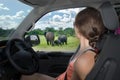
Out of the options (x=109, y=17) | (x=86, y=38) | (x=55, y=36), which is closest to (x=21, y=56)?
Result: (x=55, y=36)

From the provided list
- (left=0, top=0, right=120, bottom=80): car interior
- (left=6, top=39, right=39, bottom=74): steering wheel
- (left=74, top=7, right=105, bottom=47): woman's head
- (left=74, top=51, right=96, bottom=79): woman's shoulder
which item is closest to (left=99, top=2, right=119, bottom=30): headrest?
(left=0, top=0, right=120, bottom=80): car interior

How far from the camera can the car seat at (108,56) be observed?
2.54 m

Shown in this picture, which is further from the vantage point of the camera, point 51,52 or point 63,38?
point 51,52

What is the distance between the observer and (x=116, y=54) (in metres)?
2.59

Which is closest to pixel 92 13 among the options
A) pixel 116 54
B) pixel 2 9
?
pixel 116 54

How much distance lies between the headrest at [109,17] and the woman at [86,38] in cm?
13

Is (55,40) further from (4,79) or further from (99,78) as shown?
(99,78)

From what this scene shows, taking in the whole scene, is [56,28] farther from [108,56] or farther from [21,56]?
[108,56]

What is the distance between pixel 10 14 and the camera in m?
4.27

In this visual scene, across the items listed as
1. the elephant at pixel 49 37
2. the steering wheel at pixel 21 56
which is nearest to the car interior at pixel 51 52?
the steering wheel at pixel 21 56

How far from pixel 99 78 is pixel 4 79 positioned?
52.5 inches

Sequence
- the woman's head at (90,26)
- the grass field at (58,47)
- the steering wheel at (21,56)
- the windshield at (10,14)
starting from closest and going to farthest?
the woman's head at (90,26) < the steering wheel at (21,56) < the windshield at (10,14) < the grass field at (58,47)

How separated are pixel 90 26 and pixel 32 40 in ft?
5.45

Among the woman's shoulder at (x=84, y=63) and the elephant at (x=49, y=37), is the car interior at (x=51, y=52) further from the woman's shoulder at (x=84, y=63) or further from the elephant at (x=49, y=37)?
the elephant at (x=49, y=37)
